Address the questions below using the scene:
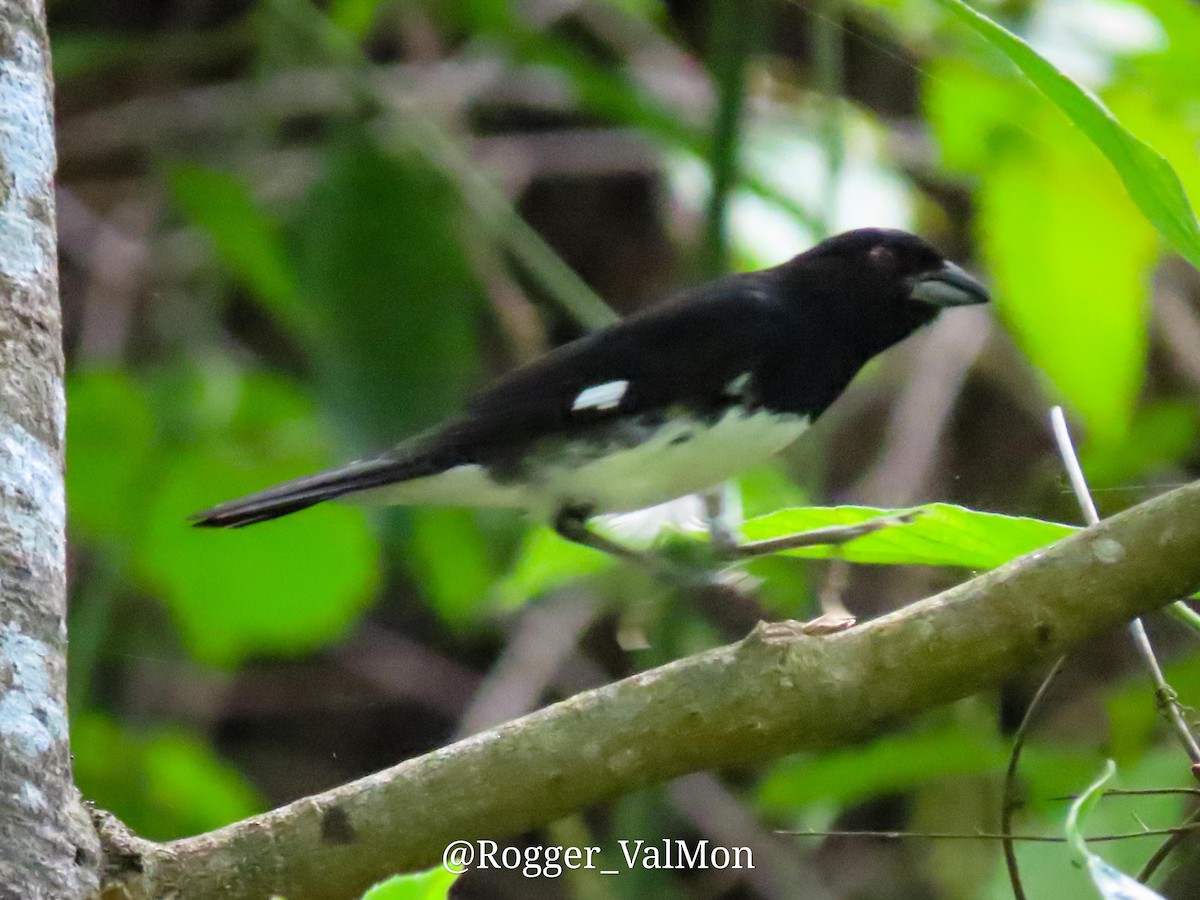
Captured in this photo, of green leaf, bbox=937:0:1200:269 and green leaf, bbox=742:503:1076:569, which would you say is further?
green leaf, bbox=742:503:1076:569

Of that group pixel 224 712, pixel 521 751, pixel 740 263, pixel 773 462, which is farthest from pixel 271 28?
pixel 521 751

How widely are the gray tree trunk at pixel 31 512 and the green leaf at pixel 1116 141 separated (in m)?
0.67

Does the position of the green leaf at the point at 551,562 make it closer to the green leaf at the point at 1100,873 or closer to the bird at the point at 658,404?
the bird at the point at 658,404

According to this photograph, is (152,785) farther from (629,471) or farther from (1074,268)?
(1074,268)

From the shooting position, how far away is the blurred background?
197 cm

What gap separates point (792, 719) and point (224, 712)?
3.18 metres

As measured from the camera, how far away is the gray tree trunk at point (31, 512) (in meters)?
1.01

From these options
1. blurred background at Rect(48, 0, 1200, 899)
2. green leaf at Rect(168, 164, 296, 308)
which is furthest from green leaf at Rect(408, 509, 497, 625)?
green leaf at Rect(168, 164, 296, 308)

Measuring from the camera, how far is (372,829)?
112cm

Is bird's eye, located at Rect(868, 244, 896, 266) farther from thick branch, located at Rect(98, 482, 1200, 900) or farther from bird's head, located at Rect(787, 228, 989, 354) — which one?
thick branch, located at Rect(98, 482, 1200, 900)

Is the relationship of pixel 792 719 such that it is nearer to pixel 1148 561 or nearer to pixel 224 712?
pixel 1148 561

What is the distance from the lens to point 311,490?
1.95 metres

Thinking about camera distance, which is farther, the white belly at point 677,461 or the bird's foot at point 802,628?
the white belly at point 677,461

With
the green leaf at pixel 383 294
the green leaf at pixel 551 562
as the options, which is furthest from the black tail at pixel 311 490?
the green leaf at pixel 383 294
